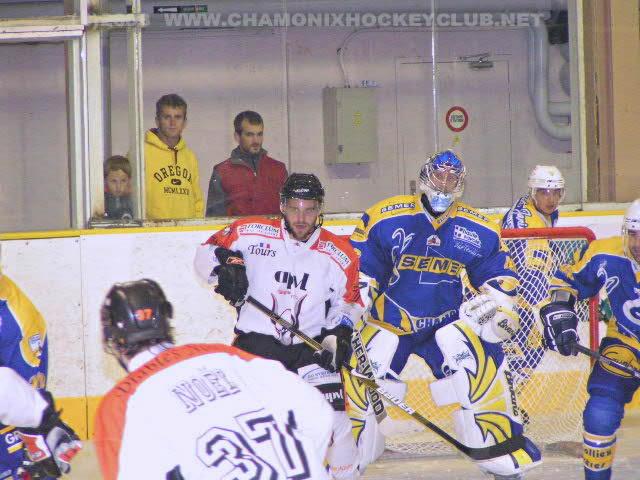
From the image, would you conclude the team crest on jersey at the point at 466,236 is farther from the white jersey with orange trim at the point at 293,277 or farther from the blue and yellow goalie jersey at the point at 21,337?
the blue and yellow goalie jersey at the point at 21,337

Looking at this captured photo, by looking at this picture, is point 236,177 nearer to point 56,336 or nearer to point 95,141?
point 95,141

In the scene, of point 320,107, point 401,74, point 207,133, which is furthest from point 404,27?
point 207,133

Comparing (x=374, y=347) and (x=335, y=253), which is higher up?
(x=335, y=253)

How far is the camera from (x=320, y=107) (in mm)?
6230

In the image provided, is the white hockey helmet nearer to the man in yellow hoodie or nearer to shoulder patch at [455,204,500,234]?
shoulder patch at [455,204,500,234]

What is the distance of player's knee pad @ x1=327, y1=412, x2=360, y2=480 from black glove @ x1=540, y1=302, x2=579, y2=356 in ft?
2.64

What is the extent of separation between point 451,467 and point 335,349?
1195 mm

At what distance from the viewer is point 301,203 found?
3914mm

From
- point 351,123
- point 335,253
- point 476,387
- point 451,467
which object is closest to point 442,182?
point 335,253

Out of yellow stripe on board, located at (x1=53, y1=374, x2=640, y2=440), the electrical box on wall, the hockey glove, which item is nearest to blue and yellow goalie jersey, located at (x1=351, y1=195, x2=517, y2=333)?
yellow stripe on board, located at (x1=53, y1=374, x2=640, y2=440)

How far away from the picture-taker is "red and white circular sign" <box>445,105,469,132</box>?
6.25m

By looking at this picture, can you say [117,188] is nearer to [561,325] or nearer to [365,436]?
[365,436]

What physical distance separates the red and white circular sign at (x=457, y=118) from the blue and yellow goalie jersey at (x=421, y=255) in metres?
2.11

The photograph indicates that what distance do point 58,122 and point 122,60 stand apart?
72cm
